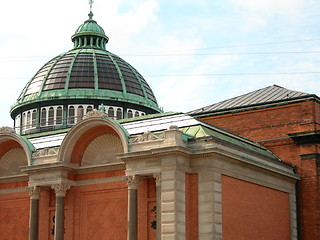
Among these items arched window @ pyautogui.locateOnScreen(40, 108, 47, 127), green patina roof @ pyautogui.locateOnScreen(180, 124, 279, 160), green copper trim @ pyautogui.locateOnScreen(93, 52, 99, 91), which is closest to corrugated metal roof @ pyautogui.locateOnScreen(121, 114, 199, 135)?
green patina roof @ pyautogui.locateOnScreen(180, 124, 279, 160)

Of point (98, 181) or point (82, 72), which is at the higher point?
point (82, 72)

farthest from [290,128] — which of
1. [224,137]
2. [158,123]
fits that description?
[158,123]

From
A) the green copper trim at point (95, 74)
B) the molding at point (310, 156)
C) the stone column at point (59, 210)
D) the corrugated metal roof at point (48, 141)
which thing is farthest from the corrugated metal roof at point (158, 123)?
the green copper trim at point (95, 74)

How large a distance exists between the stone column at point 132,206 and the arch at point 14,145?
739 cm

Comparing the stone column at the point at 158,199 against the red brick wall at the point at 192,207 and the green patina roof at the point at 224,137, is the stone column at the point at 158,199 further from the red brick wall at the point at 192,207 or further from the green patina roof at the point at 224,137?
the green patina roof at the point at 224,137

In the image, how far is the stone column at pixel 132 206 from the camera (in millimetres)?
35000

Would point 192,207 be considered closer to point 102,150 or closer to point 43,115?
point 102,150

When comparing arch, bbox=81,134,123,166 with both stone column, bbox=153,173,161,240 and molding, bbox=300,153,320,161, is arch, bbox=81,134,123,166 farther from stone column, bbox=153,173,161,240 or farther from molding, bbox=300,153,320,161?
molding, bbox=300,153,320,161

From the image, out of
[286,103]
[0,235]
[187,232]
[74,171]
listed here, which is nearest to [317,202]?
[286,103]

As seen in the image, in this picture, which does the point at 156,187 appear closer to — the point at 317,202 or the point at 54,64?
the point at 317,202

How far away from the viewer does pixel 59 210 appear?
38031mm

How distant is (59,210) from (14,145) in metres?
6.88

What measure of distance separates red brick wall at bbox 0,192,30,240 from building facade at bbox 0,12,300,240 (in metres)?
0.06

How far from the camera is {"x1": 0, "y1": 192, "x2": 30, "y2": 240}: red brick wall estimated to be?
135 feet
